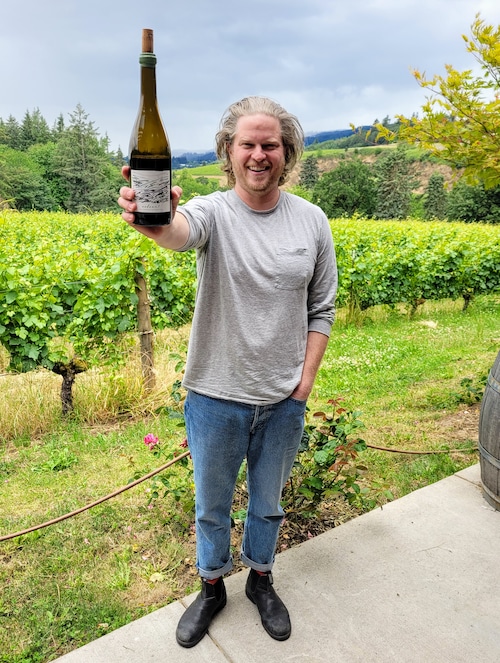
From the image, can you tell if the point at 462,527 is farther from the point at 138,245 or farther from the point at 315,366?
the point at 138,245

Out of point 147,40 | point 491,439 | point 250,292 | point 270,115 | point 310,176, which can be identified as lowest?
point 491,439

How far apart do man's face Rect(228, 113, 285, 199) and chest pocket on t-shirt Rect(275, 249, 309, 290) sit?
0.74ft

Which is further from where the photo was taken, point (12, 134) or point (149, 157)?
point (12, 134)

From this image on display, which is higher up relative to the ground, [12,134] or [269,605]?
[12,134]

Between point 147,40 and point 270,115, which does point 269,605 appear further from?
point 147,40

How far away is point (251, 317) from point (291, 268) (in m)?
0.22

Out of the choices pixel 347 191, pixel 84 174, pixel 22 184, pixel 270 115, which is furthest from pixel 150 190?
pixel 347 191

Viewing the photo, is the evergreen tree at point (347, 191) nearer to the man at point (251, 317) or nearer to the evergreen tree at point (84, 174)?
the evergreen tree at point (84, 174)

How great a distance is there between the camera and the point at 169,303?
5.50 metres

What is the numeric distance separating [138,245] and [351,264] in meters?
5.26

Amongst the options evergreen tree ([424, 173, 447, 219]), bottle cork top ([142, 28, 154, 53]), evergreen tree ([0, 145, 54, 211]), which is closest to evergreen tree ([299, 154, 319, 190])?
evergreen tree ([424, 173, 447, 219])

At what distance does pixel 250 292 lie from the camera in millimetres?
1693

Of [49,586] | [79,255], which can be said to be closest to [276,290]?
[49,586]

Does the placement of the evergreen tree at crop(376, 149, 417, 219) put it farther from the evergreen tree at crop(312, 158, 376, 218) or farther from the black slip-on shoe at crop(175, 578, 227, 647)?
the black slip-on shoe at crop(175, 578, 227, 647)
